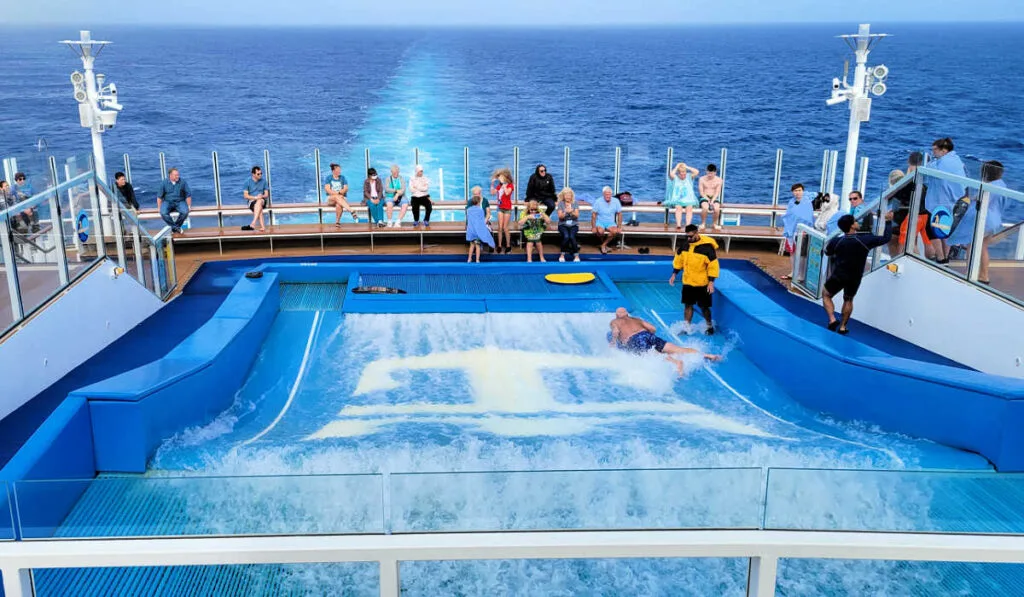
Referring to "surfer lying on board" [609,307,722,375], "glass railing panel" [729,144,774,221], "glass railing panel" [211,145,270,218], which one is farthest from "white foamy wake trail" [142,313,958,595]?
"glass railing panel" [729,144,774,221]

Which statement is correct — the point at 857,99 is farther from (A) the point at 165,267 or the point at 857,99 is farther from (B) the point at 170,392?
(B) the point at 170,392

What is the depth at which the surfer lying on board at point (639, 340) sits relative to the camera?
1017 centimetres

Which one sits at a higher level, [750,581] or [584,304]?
[750,581]

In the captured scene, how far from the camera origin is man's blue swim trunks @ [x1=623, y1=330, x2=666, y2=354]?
10172 mm

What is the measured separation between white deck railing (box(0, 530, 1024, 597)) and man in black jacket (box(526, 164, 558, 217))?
41.4 ft

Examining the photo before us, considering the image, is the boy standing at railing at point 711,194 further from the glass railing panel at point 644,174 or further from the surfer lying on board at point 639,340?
the glass railing panel at point 644,174

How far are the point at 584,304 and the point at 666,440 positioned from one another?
4.53m

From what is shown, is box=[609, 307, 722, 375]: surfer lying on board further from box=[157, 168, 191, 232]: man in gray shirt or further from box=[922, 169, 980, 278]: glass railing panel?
box=[157, 168, 191, 232]: man in gray shirt

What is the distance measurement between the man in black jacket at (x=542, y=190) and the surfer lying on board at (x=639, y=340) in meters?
5.60

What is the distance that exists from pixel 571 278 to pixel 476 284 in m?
1.35

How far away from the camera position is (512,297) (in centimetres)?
1250

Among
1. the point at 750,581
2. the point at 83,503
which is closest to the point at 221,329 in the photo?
the point at 83,503

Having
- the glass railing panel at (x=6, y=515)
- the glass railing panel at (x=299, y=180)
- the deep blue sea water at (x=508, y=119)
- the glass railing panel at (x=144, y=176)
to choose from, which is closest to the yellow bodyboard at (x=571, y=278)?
the deep blue sea water at (x=508, y=119)

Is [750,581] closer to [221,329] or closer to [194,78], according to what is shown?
[221,329]
